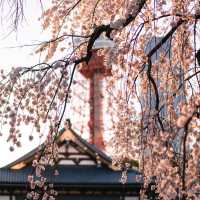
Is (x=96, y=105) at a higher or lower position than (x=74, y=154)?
higher

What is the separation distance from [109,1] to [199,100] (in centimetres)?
279

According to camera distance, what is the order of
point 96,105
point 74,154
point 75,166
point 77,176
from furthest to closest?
1. point 96,105
2. point 75,166
3. point 74,154
4. point 77,176

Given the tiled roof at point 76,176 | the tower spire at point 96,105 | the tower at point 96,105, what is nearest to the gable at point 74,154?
the tiled roof at point 76,176

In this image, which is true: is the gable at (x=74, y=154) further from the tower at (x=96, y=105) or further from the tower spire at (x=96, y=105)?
the tower at (x=96, y=105)

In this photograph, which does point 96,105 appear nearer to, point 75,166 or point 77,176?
point 75,166

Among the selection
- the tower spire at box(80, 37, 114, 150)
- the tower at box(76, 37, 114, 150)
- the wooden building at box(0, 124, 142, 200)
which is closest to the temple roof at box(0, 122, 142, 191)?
the wooden building at box(0, 124, 142, 200)

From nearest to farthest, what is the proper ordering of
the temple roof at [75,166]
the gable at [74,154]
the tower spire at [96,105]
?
the temple roof at [75,166] < the gable at [74,154] < the tower spire at [96,105]

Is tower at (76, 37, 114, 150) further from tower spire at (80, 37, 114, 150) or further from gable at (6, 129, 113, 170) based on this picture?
gable at (6, 129, 113, 170)

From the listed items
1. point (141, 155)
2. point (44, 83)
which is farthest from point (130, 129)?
point (44, 83)

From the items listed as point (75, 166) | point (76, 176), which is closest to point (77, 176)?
point (76, 176)

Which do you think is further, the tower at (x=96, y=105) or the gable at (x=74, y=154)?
the tower at (x=96, y=105)

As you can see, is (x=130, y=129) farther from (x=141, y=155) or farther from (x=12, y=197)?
(x=12, y=197)

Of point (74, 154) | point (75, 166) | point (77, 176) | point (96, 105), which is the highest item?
point (96, 105)

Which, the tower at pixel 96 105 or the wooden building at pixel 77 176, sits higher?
the tower at pixel 96 105
